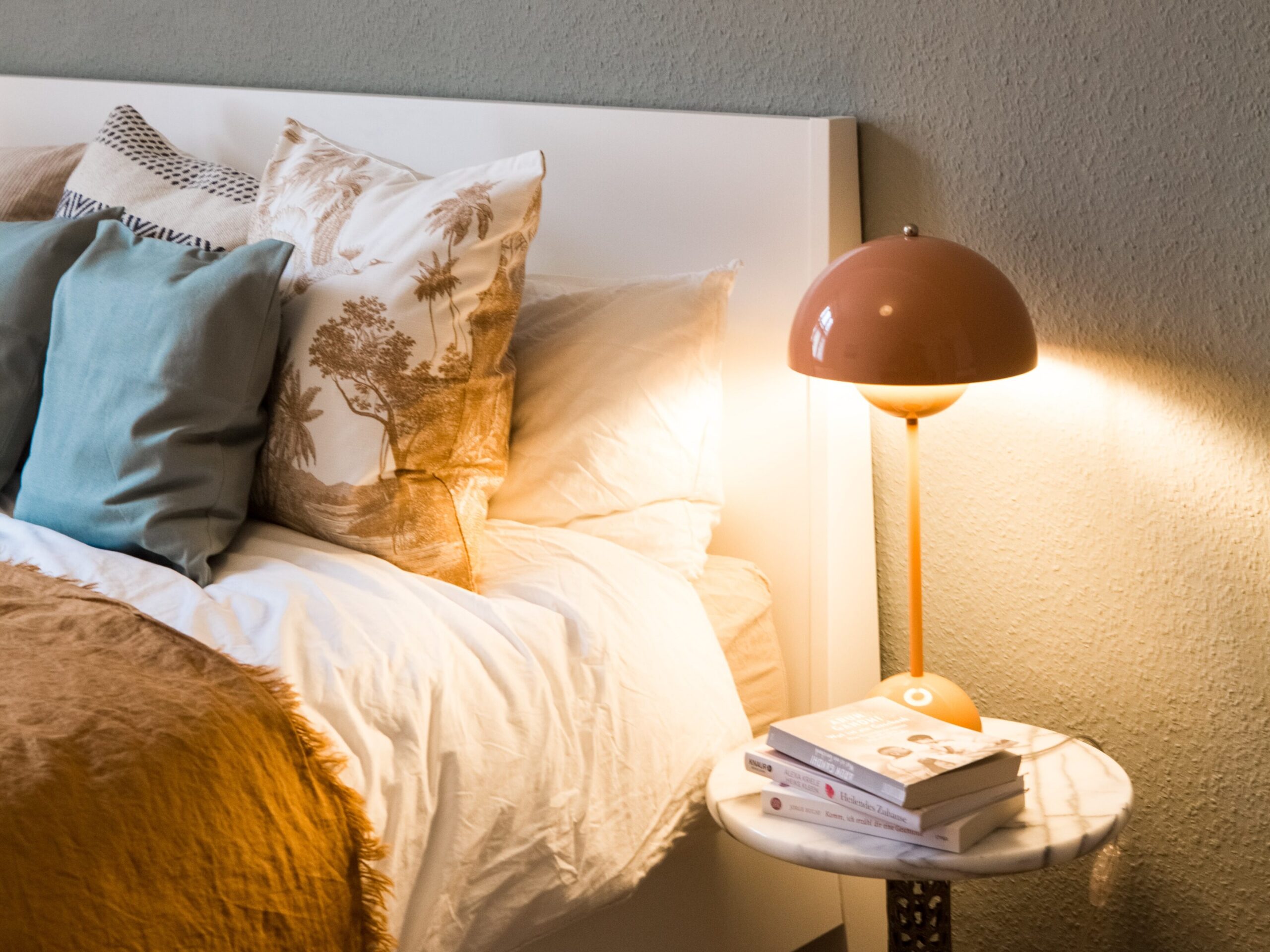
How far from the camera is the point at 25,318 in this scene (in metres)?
1.50

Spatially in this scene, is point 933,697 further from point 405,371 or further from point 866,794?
point 405,371

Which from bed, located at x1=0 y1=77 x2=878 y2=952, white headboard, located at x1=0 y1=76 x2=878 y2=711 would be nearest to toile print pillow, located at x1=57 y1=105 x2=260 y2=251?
bed, located at x1=0 y1=77 x2=878 y2=952

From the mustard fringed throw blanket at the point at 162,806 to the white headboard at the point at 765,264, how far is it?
2.35ft

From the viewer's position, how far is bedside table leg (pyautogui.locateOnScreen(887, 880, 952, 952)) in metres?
1.22

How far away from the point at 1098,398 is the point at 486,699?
0.73 m

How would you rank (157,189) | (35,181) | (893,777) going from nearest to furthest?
(893,777)
(157,189)
(35,181)

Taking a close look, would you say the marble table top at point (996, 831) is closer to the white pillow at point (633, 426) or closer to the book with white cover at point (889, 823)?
the book with white cover at point (889, 823)

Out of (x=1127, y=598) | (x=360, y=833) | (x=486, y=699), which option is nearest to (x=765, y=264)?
(x=1127, y=598)

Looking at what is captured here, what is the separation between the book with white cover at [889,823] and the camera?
3.45 feet

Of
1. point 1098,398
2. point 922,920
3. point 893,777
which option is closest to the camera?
point 893,777

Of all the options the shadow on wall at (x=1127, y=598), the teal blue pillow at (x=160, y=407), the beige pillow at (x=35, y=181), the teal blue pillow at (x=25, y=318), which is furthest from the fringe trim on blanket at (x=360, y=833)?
the beige pillow at (x=35, y=181)

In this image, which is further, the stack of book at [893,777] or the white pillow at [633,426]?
the white pillow at [633,426]

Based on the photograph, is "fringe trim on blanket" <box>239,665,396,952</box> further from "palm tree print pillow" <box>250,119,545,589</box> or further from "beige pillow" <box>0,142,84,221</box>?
"beige pillow" <box>0,142,84,221</box>

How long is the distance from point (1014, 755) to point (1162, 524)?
351 millimetres
